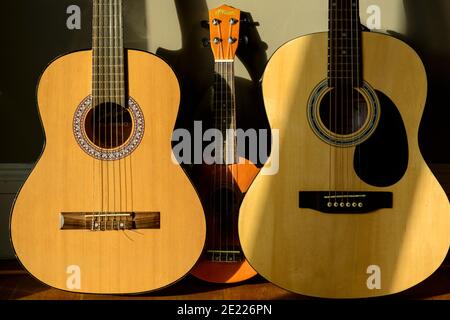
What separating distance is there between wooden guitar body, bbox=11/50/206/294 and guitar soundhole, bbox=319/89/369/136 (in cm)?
47

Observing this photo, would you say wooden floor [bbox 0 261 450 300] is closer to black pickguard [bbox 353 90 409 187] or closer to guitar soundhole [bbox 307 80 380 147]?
black pickguard [bbox 353 90 409 187]

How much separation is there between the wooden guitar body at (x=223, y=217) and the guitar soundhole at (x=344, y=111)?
282mm

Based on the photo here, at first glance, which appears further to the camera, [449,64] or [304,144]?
[449,64]

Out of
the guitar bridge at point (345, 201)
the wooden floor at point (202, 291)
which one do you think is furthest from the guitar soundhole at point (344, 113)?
the wooden floor at point (202, 291)

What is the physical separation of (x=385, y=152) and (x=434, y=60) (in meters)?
0.56

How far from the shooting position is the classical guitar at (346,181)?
1478mm

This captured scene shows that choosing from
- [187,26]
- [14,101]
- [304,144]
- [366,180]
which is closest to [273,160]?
[304,144]

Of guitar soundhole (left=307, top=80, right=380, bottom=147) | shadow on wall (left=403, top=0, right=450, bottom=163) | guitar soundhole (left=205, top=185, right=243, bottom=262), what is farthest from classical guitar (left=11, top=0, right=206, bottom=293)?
shadow on wall (left=403, top=0, right=450, bottom=163)

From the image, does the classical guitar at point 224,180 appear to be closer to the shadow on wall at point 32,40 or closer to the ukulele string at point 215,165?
the ukulele string at point 215,165

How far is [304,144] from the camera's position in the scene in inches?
59.1

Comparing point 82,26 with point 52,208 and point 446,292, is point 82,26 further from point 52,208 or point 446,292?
point 446,292

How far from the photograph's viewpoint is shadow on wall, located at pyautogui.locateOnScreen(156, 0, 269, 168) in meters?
1.80

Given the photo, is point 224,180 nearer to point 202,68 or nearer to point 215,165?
point 215,165

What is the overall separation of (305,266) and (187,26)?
929mm
